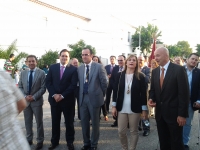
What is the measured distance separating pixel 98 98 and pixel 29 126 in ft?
5.52

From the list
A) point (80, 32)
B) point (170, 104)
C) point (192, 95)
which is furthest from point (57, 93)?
point (80, 32)

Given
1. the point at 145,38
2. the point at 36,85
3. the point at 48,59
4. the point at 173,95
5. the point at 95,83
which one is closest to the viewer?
the point at 173,95

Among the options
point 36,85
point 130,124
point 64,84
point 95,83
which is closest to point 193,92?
point 130,124

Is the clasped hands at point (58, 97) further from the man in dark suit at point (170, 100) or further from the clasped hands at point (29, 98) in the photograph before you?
the man in dark suit at point (170, 100)

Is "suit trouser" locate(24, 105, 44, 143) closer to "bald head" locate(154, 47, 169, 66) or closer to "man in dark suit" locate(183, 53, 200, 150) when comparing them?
"bald head" locate(154, 47, 169, 66)

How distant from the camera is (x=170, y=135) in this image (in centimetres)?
362

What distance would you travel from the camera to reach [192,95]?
4.48m

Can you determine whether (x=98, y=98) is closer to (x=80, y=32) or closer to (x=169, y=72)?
(x=169, y=72)

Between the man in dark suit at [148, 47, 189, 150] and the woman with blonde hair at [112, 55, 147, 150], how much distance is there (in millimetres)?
337

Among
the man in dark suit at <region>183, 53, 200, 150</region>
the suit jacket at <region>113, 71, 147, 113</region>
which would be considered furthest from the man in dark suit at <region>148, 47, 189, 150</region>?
the man in dark suit at <region>183, 53, 200, 150</region>

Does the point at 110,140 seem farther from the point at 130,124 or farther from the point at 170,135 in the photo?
the point at 170,135

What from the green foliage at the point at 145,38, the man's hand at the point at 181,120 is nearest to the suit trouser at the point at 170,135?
the man's hand at the point at 181,120

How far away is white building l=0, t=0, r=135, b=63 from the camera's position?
17969 mm

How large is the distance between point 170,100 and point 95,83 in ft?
5.47
